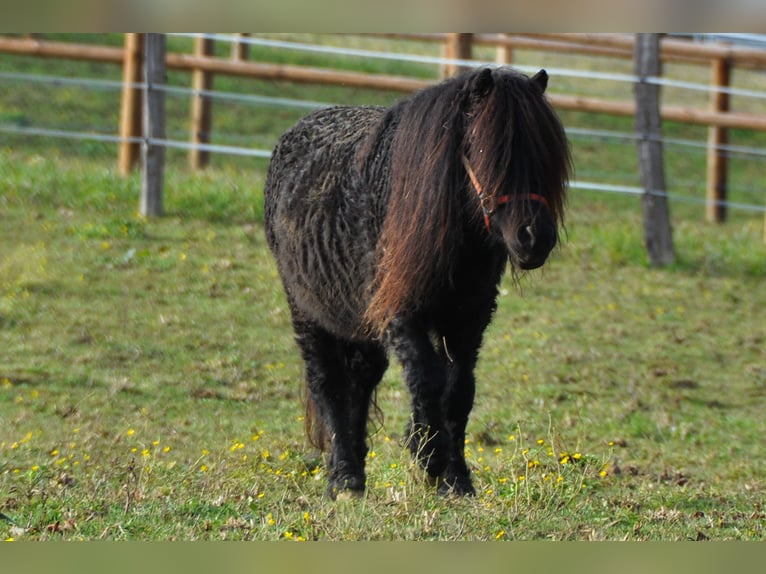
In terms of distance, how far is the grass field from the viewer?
5234 mm

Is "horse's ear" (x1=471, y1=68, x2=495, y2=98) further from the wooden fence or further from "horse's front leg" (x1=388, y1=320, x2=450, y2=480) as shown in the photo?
the wooden fence

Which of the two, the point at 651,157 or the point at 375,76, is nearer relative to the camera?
the point at 651,157

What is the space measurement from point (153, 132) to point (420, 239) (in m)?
7.07

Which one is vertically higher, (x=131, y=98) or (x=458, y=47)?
(x=458, y=47)

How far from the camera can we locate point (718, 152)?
43.6 ft

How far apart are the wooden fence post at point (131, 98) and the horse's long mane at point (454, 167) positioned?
7.31 metres

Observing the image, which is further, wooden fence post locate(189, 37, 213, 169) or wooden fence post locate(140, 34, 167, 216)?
wooden fence post locate(189, 37, 213, 169)

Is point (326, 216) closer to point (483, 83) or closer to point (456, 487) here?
point (483, 83)

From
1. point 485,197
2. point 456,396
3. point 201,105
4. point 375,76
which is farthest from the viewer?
point 201,105

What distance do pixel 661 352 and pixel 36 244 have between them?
6112 mm

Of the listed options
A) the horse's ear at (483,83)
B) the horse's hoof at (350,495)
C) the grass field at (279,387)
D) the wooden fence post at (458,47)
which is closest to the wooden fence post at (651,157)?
the grass field at (279,387)

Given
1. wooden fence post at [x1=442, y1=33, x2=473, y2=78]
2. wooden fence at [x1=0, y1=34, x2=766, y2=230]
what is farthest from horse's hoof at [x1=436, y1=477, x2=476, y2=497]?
wooden fence post at [x1=442, y1=33, x2=473, y2=78]

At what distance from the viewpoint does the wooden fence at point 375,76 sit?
39.7 feet

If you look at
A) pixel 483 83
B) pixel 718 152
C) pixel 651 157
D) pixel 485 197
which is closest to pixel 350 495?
pixel 485 197
